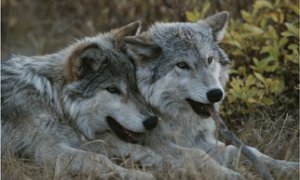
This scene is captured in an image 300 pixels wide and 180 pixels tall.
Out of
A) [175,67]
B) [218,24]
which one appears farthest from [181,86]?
[218,24]

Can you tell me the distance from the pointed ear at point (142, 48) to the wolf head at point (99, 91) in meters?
0.10

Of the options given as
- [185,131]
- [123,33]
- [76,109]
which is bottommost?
[185,131]

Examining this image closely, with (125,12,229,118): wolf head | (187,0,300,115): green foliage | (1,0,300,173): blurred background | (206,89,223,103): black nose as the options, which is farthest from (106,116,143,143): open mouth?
(187,0,300,115): green foliage

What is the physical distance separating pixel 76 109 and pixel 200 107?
104 centimetres

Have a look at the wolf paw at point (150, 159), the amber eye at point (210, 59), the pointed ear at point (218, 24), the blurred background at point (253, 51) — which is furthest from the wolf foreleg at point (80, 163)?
the pointed ear at point (218, 24)

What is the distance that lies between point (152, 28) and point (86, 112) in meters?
0.99

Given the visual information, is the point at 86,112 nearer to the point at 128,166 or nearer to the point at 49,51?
the point at 128,166

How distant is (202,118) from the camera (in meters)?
6.32

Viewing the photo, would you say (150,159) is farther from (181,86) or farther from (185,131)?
(181,86)

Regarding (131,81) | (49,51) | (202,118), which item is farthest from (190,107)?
(49,51)

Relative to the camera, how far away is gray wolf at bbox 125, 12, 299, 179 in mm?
6098

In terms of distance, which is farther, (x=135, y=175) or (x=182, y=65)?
(x=182, y=65)

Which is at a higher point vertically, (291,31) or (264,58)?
(291,31)

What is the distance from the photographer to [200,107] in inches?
245
